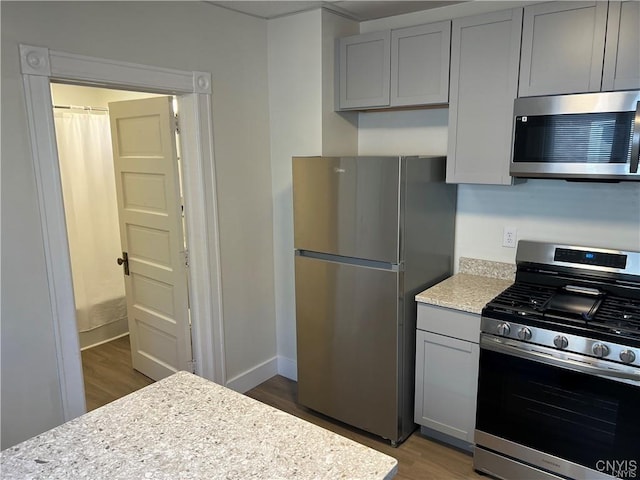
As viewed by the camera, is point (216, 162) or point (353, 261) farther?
point (216, 162)

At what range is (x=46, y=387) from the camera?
223 cm

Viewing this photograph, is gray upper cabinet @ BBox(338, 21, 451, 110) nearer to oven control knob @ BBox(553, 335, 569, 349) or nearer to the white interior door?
the white interior door

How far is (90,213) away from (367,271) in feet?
8.53

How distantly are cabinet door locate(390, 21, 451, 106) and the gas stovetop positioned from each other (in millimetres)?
1019

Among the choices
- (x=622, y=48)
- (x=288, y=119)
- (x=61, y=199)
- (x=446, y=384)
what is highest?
(x=622, y=48)

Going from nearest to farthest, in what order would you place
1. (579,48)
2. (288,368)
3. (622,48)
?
(622,48) < (579,48) < (288,368)

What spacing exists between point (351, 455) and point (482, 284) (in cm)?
178

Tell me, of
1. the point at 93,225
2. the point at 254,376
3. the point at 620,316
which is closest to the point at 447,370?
the point at 620,316

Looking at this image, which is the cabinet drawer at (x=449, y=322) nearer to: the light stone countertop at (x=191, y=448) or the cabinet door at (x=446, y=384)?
the cabinet door at (x=446, y=384)

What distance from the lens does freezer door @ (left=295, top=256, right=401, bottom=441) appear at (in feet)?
8.36

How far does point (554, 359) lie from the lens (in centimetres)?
209

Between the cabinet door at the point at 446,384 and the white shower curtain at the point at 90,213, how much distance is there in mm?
2837

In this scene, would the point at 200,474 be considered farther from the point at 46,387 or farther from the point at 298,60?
the point at 298,60

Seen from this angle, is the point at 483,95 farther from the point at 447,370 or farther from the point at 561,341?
the point at 447,370
